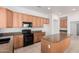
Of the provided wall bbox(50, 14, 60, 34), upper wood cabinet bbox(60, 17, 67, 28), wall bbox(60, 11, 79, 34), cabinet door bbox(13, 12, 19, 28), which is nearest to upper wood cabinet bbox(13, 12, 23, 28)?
cabinet door bbox(13, 12, 19, 28)

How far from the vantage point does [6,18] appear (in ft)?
14.3

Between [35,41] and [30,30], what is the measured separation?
3.57 ft

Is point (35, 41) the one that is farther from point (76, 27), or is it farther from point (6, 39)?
point (76, 27)

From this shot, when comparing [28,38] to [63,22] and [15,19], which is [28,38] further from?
[63,22]

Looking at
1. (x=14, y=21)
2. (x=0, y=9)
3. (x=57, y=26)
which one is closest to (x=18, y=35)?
(x=14, y=21)

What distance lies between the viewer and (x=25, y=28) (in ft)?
17.6

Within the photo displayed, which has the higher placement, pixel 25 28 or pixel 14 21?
pixel 14 21

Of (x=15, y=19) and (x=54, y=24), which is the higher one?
(x=15, y=19)

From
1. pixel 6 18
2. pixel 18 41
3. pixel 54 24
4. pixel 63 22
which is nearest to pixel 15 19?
pixel 6 18

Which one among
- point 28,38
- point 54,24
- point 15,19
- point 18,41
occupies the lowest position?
point 18,41

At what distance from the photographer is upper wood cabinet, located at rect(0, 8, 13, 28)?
4.20 metres

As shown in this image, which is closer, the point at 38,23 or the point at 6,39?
the point at 6,39

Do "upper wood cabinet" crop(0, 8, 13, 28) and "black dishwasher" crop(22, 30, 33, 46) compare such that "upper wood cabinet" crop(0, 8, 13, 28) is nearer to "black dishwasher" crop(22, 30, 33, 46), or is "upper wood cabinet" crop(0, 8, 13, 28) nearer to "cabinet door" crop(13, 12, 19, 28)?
"cabinet door" crop(13, 12, 19, 28)
